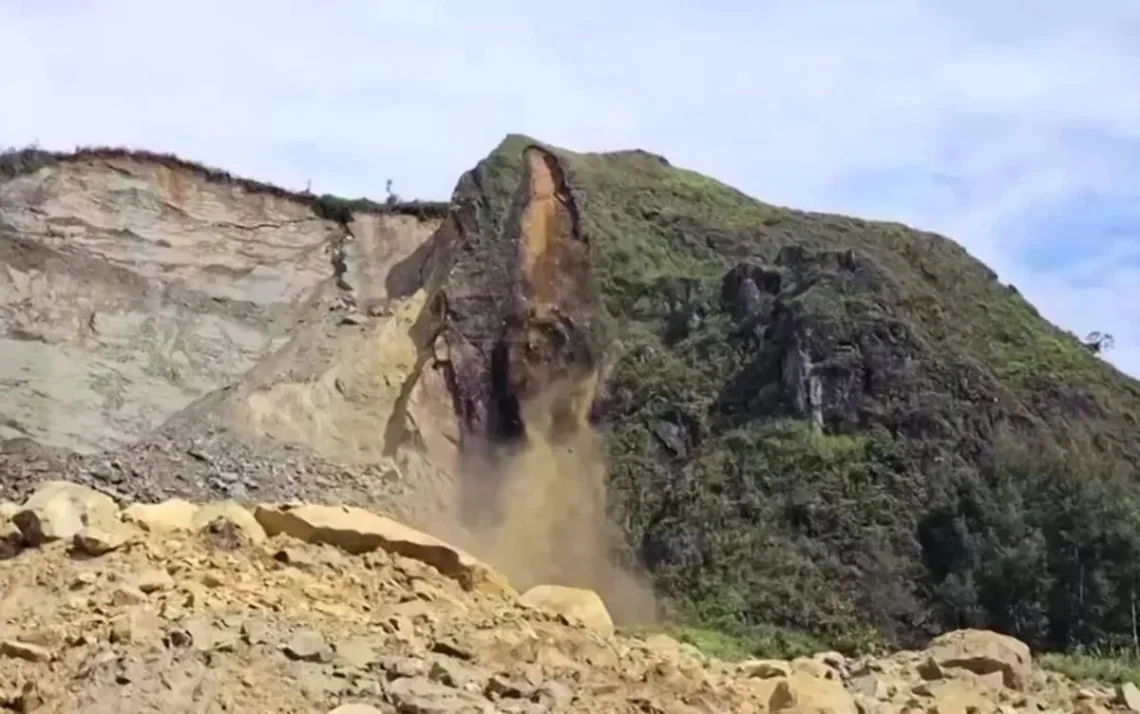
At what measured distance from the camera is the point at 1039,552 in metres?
21.9

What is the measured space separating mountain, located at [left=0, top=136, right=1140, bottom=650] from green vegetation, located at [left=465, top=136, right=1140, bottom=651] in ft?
0.19

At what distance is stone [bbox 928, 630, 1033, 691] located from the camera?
10.9 metres

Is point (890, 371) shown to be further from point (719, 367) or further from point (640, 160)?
point (640, 160)

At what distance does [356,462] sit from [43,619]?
67.8ft

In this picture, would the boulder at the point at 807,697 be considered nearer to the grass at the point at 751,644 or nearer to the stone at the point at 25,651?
the grass at the point at 751,644

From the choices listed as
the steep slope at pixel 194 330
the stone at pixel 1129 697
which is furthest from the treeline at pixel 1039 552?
the steep slope at pixel 194 330

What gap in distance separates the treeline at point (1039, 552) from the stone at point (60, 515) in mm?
12660

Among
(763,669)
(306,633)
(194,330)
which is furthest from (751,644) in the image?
(194,330)

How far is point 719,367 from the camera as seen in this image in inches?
1158

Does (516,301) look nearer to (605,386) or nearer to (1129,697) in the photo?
(605,386)

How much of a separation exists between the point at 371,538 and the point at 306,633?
1.27 m

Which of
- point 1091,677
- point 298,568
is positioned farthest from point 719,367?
point 298,568

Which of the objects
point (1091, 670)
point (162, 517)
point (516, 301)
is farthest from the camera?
point (516, 301)

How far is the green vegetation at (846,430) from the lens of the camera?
72.5 ft
